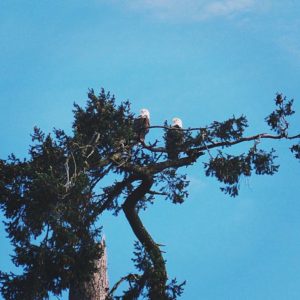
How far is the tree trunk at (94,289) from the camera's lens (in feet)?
55.5

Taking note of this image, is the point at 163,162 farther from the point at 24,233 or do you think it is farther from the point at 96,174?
the point at 24,233

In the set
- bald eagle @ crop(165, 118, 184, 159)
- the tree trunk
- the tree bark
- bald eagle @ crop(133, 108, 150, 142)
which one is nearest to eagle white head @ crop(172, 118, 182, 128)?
bald eagle @ crop(133, 108, 150, 142)

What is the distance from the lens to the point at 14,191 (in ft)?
49.6

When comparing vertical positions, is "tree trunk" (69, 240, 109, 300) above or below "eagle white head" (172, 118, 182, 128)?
below

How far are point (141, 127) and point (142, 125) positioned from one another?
2.32ft

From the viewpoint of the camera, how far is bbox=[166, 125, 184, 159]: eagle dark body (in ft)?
56.9

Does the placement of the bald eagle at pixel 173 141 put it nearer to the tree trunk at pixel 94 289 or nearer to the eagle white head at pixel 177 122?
the eagle white head at pixel 177 122

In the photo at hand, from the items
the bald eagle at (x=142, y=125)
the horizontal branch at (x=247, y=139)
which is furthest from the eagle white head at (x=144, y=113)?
the horizontal branch at (x=247, y=139)

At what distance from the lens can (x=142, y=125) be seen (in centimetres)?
1847

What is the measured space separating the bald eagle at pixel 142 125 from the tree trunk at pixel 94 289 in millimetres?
2908

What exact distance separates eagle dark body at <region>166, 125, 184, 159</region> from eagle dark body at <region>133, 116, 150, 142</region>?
57cm

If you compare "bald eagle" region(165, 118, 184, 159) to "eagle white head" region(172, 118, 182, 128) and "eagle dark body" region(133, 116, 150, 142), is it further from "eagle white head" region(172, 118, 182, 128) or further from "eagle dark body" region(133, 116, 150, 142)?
"eagle white head" region(172, 118, 182, 128)

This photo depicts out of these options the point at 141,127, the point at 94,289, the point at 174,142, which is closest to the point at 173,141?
the point at 174,142

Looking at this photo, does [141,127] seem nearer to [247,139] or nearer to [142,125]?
[142,125]
